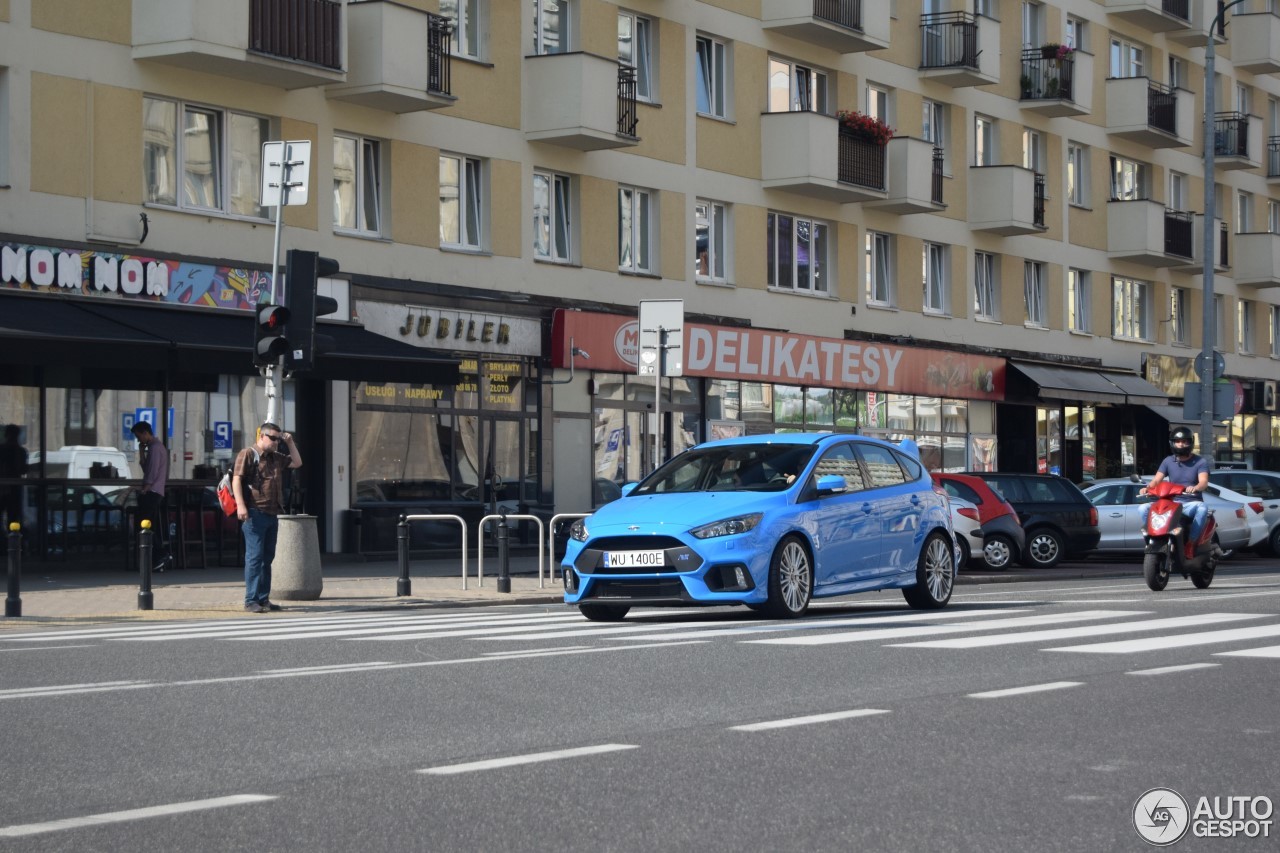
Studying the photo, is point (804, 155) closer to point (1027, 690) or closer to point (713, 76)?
point (713, 76)

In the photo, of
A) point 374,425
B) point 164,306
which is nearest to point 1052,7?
point 374,425

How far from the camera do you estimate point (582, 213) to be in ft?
105

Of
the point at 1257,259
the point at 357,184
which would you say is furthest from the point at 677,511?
the point at 1257,259

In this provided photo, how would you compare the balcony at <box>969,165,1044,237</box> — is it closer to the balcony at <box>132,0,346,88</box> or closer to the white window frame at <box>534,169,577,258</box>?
the white window frame at <box>534,169,577,258</box>

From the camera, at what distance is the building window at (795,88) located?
121 feet

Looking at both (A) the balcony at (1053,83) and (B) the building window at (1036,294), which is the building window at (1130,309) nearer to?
(B) the building window at (1036,294)

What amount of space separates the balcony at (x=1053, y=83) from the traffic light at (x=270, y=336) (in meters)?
29.5

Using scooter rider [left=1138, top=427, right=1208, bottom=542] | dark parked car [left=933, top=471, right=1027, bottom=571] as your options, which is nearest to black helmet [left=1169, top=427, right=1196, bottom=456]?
scooter rider [left=1138, top=427, right=1208, bottom=542]

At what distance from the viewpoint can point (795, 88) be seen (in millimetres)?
37625

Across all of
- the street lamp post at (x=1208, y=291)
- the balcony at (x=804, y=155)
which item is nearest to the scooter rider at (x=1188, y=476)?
the balcony at (x=804, y=155)

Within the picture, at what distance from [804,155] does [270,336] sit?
1932cm

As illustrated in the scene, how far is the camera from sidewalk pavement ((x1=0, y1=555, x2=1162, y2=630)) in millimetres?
17688

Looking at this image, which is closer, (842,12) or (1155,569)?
(1155,569)

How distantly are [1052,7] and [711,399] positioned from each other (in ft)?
54.3
